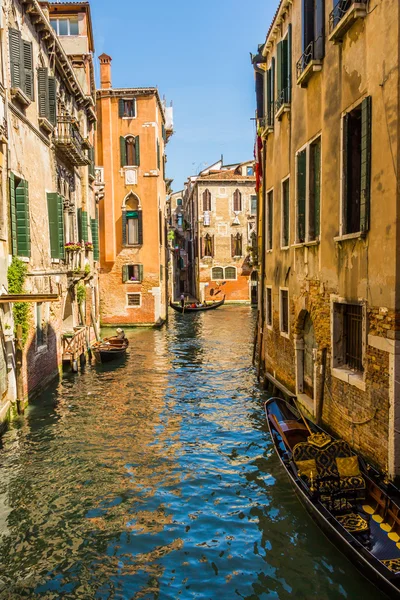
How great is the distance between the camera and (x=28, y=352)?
35.3ft

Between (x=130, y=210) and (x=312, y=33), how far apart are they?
17182 mm

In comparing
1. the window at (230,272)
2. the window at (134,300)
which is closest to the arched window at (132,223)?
the window at (134,300)

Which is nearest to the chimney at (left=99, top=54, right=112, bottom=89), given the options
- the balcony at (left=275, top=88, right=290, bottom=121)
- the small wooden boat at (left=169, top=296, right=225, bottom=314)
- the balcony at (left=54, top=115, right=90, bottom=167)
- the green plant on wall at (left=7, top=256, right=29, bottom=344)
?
the balcony at (left=54, top=115, right=90, bottom=167)

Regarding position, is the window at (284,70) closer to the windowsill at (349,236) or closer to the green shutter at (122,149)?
the windowsill at (349,236)

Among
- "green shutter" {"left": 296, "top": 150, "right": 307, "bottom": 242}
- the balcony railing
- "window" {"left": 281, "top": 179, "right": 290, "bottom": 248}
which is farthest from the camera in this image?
A: "window" {"left": 281, "top": 179, "right": 290, "bottom": 248}

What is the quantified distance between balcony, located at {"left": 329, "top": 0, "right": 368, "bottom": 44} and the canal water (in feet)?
19.3

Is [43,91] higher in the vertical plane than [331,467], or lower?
higher

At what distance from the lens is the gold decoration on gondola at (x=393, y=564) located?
14.6 feet

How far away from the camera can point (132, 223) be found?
2508 cm

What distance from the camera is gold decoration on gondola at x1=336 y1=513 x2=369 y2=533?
513 centimetres

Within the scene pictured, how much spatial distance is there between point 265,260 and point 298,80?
500 centimetres

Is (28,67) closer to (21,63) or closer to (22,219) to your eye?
(21,63)

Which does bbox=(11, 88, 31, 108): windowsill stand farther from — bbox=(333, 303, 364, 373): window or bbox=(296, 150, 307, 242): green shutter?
bbox=(333, 303, 364, 373): window

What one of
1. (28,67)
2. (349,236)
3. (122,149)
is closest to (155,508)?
(349,236)
